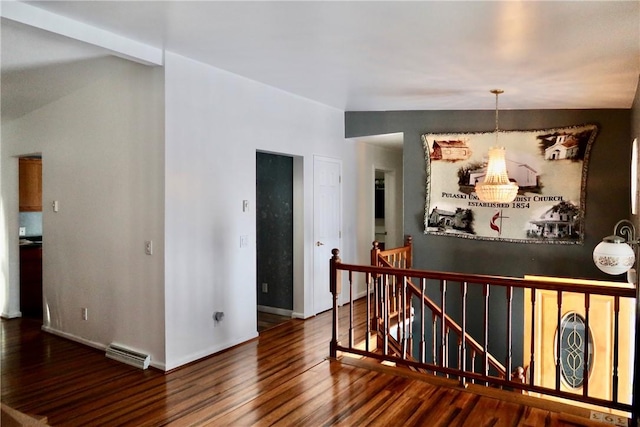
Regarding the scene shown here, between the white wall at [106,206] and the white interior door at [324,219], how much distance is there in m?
2.19

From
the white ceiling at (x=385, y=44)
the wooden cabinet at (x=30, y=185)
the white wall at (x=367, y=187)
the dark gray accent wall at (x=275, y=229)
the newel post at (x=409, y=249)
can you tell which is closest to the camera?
the white ceiling at (x=385, y=44)

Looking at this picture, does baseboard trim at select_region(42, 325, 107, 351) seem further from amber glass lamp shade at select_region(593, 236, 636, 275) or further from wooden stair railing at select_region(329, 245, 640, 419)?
amber glass lamp shade at select_region(593, 236, 636, 275)

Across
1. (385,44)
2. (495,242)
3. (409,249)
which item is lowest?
(409,249)

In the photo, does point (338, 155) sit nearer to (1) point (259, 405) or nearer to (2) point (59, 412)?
(1) point (259, 405)

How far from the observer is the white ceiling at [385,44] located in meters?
2.50

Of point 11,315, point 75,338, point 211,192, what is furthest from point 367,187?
point 11,315

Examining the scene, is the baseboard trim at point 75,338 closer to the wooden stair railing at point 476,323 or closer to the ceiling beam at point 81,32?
the wooden stair railing at point 476,323

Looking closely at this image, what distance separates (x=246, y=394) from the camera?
312cm

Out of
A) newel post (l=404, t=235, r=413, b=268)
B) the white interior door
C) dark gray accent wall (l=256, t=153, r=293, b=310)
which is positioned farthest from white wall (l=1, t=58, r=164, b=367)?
newel post (l=404, t=235, r=413, b=268)

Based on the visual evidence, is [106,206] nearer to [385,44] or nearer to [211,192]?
[211,192]

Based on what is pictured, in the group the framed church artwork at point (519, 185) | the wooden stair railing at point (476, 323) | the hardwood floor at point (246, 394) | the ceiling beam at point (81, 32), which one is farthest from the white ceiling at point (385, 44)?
the hardwood floor at point (246, 394)

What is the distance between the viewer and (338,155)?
5844 mm

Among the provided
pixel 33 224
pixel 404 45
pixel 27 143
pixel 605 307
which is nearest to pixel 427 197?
pixel 605 307

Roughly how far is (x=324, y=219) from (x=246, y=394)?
2791mm
